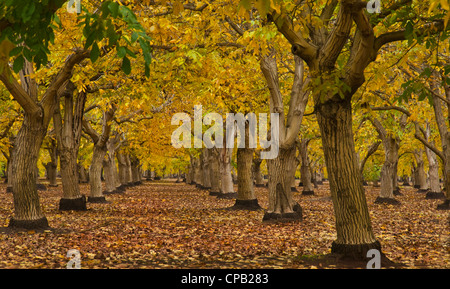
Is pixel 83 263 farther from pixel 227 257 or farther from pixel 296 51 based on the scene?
pixel 296 51

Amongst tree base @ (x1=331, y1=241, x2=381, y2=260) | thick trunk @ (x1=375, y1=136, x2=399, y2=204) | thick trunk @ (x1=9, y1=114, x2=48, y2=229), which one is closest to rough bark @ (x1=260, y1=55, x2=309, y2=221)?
tree base @ (x1=331, y1=241, x2=381, y2=260)

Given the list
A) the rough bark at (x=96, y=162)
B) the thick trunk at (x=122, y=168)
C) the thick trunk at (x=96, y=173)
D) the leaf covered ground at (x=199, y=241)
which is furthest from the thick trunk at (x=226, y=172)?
the thick trunk at (x=122, y=168)

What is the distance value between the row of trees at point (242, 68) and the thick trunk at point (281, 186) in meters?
0.04

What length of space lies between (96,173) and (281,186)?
12035 mm

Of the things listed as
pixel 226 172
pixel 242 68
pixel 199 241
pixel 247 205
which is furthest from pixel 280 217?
pixel 226 172

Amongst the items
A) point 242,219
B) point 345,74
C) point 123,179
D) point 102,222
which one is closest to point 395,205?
point 242,219

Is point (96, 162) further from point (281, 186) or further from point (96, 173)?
point (281, 186)

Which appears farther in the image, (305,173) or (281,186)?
(305,173)

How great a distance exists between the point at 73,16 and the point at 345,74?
6961mm

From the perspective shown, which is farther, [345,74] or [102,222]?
[102,222]

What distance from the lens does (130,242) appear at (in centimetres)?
1138

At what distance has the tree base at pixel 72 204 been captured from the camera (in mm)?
18188

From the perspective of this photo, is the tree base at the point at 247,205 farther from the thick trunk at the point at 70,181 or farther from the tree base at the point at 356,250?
the tree base at the point at 356,250

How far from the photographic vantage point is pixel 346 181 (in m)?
8.14
